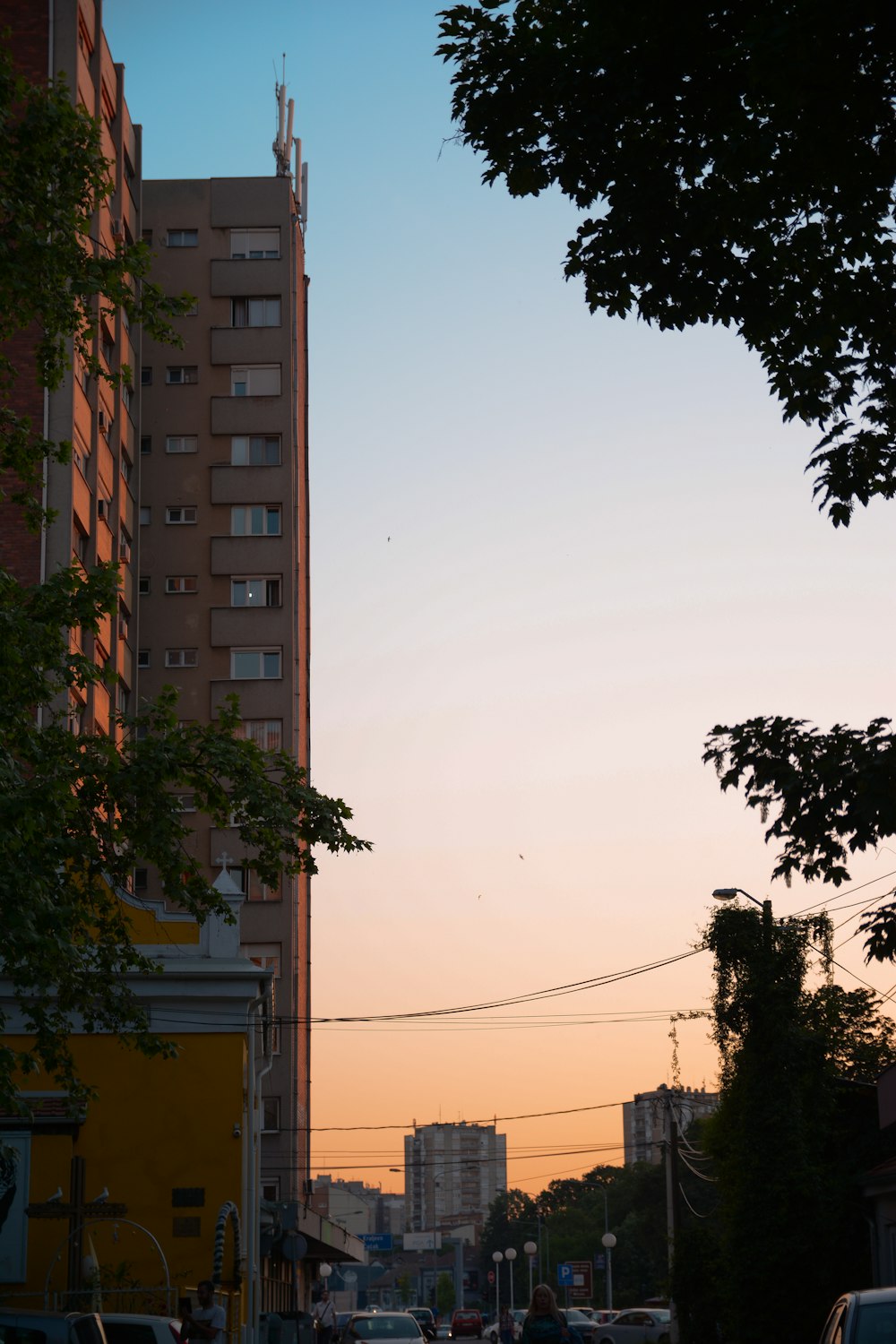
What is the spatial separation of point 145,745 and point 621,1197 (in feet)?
345

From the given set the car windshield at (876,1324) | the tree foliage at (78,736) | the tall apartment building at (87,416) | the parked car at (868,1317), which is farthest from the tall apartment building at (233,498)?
the car windshield at (876,1324)

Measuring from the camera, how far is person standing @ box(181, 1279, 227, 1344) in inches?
721

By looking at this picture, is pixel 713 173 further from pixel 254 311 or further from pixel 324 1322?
pixel 254 311

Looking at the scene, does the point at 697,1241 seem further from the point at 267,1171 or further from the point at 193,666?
the point at 193,666

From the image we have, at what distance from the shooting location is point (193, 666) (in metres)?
50.8

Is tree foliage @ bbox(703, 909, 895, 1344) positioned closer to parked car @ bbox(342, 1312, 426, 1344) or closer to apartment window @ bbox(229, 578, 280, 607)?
parked car @ bbox(342, 1312, 426, 1344)

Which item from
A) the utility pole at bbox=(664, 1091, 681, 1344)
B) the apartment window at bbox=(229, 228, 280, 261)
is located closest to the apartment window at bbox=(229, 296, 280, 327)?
the apartment window at bbox=(229, 228, 280, 261)

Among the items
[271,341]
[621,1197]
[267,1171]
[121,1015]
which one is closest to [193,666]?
[271,341]

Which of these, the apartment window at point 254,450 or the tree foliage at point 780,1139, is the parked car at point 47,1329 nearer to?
the tree foliage at point 780,1139

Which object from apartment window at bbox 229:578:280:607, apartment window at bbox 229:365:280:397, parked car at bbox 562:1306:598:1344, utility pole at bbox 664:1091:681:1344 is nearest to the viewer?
utility pole at bbox 664:1091:681:1344

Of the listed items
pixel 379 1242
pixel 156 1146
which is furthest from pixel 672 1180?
pixel 379 1242

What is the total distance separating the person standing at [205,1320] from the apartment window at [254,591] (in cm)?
3394

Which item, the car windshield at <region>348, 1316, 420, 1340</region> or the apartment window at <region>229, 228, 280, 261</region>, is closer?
the car windshield at <region>348, 1316, 420, 1340</region>

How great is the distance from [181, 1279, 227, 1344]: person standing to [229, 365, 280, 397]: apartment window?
3795 cm
